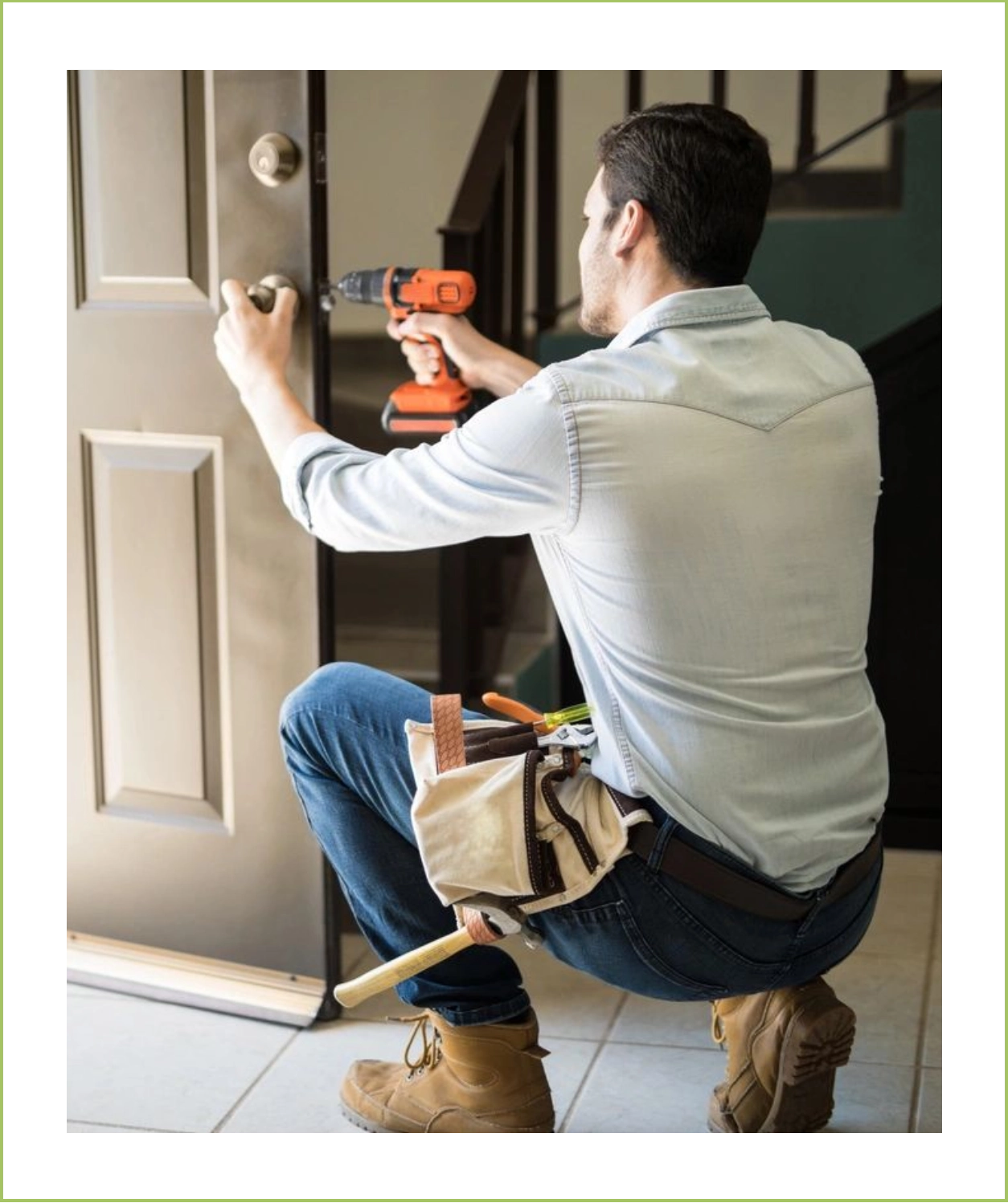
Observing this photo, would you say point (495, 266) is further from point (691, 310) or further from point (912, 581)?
point (691, 310)

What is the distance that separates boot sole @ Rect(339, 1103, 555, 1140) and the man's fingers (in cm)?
114

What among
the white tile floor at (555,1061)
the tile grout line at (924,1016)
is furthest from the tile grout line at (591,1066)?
the tile grout line at (924,1016)

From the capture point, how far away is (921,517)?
321cm

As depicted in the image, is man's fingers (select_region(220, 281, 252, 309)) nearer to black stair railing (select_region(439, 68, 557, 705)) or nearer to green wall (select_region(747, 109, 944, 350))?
black stair railing (select_region(439, 68, 557, 705))

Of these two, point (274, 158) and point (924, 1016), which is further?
point (924, 1016)

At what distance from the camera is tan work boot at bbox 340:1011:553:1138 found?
6.81 feet

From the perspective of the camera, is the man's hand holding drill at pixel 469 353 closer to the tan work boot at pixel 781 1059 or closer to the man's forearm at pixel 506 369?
the man's forearm at pixel 506 369

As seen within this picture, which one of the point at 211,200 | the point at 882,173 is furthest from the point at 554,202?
the point at 211,200

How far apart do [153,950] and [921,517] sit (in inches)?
67.8

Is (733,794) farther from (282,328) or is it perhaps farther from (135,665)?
(135,665)

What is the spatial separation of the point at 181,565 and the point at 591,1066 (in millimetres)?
993

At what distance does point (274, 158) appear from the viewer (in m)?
2.26

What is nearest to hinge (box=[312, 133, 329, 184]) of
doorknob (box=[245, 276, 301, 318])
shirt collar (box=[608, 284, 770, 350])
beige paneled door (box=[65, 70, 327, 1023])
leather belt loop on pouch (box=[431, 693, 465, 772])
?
beige paneled door (box=[65, 70, 327, 1023])

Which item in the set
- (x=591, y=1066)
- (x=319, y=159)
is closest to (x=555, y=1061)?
(x=591, y=1066)
